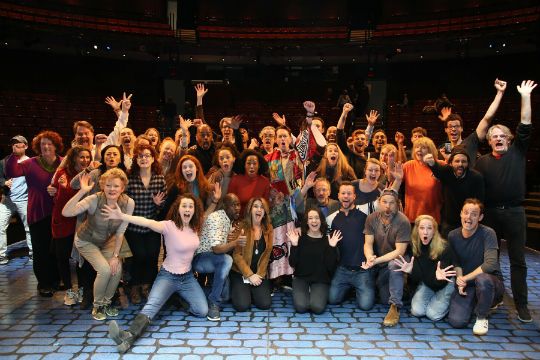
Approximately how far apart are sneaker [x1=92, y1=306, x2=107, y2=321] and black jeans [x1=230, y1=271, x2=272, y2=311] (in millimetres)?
1236

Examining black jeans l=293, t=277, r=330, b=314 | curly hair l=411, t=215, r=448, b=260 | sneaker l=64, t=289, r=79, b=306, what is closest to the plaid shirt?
sneaker l=64, t=289, r=79, b=306

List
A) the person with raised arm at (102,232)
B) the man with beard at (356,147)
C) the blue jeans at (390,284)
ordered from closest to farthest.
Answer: the person with raised arm at (102,232)
the blue jeans at (390,284)
the man with beard at (356,147)

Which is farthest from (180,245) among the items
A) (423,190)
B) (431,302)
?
(423,190)

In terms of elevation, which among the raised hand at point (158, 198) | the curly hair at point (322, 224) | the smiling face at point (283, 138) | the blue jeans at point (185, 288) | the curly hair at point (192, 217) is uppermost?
the smiling face at point (283, 138)

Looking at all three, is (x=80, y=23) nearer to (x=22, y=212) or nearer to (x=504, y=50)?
(x=22, y=212)

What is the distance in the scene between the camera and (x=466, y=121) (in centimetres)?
1310

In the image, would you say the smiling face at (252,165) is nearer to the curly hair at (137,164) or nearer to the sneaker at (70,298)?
the curly hair at (137,164)

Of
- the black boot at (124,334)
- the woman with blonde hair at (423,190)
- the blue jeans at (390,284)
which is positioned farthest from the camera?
the woman with blonde hair at (423,190)

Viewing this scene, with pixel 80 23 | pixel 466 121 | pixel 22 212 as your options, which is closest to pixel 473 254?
pixel 22 212

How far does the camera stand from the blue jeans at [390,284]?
13.1 ft

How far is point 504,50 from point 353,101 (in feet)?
18.0

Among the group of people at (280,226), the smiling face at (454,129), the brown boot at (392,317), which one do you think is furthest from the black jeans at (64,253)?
the smiling face at (454,129)

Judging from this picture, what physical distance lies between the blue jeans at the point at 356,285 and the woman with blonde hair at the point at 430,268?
0.38 m

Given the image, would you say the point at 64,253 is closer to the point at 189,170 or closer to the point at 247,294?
the point at 189,170
